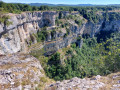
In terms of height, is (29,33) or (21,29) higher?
(21,29)

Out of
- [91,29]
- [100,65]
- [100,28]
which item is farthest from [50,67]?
[100,28]

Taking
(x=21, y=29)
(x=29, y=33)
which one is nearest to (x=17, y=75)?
(x=21, y=29)

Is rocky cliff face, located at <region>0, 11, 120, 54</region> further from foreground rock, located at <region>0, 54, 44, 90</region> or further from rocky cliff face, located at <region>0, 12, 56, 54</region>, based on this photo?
foreground rock, located at <region>0, 54, 44, 90</region>

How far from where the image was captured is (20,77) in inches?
378

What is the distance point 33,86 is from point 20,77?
1541mm

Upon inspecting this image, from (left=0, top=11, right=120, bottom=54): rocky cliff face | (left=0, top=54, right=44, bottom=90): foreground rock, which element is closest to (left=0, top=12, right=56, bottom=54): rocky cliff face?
(left=0, top=11, right=120, bottom=54): rocky cliff face

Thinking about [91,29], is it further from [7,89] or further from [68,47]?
[7,89]

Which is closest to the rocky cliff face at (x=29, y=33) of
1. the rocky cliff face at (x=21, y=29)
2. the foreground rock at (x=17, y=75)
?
the rocky cliff face at (x=21, y=29)

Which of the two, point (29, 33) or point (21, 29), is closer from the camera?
point (21, 29)

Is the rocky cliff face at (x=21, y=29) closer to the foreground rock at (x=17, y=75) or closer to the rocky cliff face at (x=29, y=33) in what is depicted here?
the rocky cliff face at (x=29, y=33)

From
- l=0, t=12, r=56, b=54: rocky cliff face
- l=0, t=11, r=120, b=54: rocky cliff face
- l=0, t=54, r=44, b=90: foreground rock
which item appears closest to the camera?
l=0, t=54, r=44, b=90: foreground rock

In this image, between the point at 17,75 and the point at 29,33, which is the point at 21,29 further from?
the point at 17,75

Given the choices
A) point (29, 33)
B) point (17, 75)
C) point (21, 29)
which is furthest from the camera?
point (29, 33)

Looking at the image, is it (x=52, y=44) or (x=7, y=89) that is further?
(x=52, y=44)
